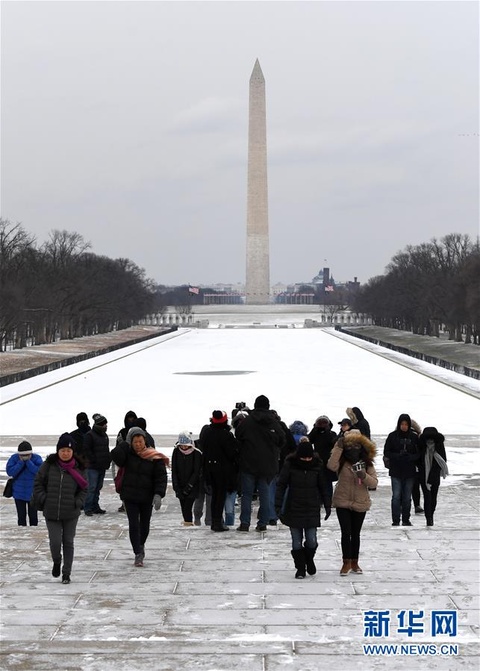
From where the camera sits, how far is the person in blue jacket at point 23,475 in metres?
12.0

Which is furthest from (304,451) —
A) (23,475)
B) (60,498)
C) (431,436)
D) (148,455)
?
(23,475)

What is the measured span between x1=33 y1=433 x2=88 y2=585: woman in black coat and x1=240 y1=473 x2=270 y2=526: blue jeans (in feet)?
7.93

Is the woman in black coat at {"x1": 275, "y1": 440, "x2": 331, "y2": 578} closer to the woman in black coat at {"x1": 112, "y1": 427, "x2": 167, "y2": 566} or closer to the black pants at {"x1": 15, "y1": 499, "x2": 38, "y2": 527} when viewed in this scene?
the woman in black coat at {"x1": 112, "y1": 427, "x2": 167, "y2": 566}

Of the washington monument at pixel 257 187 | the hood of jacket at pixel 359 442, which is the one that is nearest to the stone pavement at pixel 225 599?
the hood of jacket at pixel 359 442

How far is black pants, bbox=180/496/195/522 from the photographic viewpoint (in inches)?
467

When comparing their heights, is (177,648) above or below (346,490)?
below

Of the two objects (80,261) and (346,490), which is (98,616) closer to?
(346,490)

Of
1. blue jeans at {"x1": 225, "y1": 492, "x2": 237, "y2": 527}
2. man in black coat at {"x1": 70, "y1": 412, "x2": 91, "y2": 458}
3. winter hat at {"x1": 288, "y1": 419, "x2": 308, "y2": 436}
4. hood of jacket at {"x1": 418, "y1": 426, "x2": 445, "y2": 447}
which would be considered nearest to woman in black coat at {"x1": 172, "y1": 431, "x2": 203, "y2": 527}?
blue jeans at {"x1": 225, "y1": 492, "x2": 237, "y2": 527}

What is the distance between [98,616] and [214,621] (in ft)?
2.83

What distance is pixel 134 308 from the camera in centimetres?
11312

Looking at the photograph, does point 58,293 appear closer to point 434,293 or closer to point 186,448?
point 434,293

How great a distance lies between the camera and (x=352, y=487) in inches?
380

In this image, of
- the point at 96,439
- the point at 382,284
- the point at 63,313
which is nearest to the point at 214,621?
the point at 96,439

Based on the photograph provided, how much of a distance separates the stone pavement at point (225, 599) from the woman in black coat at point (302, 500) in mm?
240
